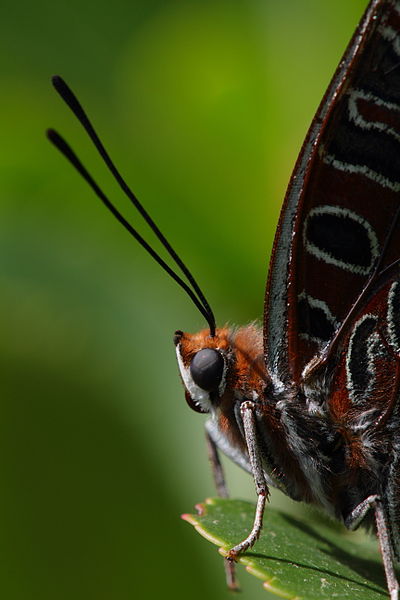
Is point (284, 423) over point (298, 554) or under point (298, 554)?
over

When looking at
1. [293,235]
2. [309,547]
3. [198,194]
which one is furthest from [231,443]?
[198,194]

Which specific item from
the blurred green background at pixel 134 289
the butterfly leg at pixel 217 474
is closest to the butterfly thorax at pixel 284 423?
the butterfly leg at pixel 217 474

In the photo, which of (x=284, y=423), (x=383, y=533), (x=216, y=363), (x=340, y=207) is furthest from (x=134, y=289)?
(x=383, y=533)

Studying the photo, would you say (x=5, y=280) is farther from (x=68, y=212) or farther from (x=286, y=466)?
(x=286, y=466)

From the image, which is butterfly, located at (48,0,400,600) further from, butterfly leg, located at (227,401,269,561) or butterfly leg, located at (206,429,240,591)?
butterfly leg, located at (206,429,240,591)

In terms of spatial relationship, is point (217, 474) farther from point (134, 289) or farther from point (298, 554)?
point (134, 289)

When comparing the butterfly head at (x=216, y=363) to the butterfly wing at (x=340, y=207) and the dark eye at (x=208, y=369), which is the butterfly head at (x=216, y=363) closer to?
the dark eye at (x=208, y=369)
